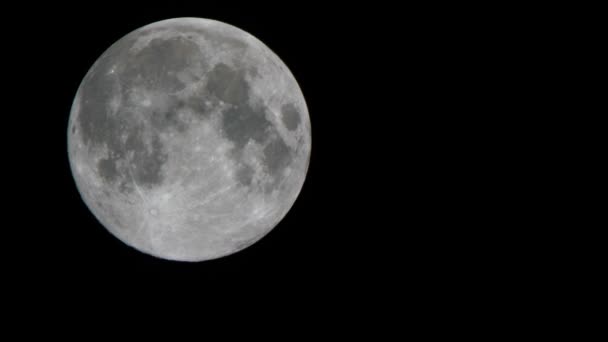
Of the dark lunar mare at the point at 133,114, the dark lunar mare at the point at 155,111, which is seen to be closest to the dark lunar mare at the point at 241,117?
the dark lunar mare at the point at 155,111

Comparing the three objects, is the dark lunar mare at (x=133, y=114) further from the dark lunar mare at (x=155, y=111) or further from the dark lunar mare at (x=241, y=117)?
the dark lunar mare at (x=241, y=117)

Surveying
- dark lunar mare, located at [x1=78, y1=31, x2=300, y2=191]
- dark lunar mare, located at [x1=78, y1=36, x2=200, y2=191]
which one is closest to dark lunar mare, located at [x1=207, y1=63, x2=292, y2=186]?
dark lunar mare, located at [x1=78, y1=31, x2=300, y2=191]

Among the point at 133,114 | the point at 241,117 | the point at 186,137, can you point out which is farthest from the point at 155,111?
the point at 241,117

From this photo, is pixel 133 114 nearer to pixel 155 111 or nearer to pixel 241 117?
pixel 155 111

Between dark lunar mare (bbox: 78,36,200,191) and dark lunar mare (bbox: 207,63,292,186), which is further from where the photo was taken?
dark lunar mare (bbox: 207,63,292,186)

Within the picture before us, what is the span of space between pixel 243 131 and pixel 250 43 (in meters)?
0.94

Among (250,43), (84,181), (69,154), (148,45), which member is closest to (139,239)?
(84,181)

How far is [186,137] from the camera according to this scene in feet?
12.9

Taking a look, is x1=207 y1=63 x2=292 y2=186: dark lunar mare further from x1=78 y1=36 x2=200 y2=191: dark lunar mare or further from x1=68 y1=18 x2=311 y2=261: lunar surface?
x1=78 y1=36 x2=200 y2=191: dark lunar mare

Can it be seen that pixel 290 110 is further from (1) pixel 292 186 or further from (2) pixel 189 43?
(2) pixel 189 43

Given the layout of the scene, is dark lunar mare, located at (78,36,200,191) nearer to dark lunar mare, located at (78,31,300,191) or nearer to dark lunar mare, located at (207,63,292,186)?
dark lunar mare, located at (78,31,300,191)

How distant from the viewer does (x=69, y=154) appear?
462cm

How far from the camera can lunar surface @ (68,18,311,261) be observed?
3.95m

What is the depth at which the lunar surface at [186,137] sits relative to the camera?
395cm
